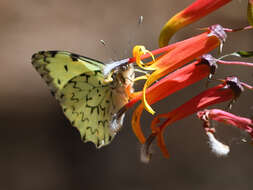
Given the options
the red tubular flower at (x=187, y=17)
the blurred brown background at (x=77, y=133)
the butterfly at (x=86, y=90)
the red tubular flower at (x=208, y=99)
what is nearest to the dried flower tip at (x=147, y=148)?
the red tubular flower at (x=208, y=99)

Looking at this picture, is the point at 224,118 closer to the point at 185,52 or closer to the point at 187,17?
the point at 185,52

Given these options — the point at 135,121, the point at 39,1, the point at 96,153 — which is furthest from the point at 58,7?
the point at 135,121

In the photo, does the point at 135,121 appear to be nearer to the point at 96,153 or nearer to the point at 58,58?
the point at 58,58

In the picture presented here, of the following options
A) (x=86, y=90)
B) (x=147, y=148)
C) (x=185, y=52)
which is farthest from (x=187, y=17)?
(x=86, y=90)

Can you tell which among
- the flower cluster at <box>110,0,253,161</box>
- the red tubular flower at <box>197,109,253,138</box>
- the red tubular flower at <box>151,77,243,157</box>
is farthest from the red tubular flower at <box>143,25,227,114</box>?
the red tubular flower at <box>197,109,253,138</box>

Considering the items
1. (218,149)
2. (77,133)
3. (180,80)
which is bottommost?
(77,133)

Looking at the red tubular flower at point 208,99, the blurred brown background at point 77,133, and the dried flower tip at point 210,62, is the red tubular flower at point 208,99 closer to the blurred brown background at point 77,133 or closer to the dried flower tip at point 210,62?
the dried flower tip at point 210,62
